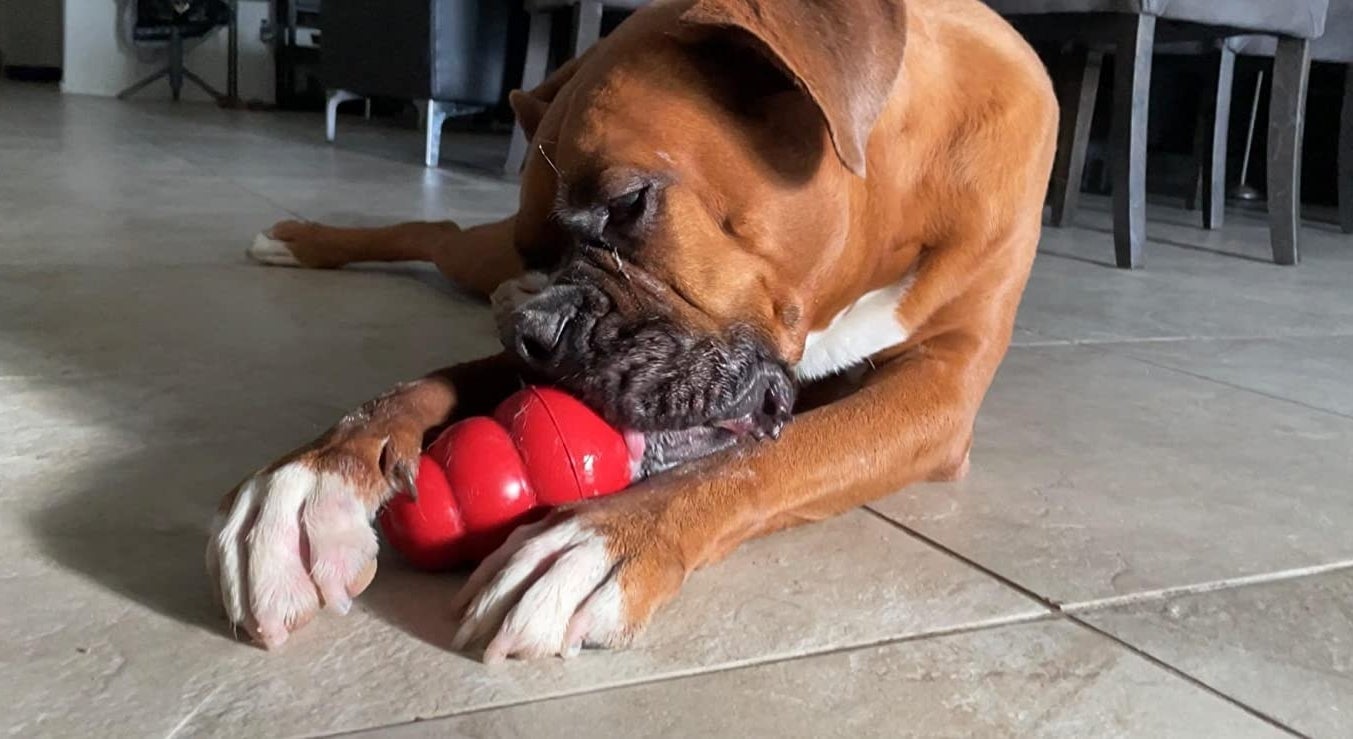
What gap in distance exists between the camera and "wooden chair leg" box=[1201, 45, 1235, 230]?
205 inches

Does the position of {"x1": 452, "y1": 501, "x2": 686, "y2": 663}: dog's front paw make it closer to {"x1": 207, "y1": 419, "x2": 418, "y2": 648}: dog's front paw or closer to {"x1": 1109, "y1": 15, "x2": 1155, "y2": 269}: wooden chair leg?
{"x1": 207, "y1": 419, "x2": 418, "y2": 648}: dog's front paw

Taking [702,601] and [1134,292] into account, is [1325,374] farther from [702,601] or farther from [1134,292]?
[702,601]

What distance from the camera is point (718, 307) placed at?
1476 mm

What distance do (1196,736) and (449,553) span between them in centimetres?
71

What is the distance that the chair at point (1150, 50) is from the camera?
3.86m

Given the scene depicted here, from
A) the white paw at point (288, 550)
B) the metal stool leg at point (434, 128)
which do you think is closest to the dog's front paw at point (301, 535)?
the white paw at point (288, 550)

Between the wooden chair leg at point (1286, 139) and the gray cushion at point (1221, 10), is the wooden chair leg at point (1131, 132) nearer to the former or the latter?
the gray cushion at point (1221, 10)

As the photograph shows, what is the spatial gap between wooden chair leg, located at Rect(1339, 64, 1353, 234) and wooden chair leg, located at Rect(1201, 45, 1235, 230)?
61cm

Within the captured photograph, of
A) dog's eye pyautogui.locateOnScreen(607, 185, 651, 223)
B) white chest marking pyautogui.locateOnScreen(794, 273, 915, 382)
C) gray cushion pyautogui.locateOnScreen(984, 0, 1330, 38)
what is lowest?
white chest marking pyautogui.locateOnScreen(794, 273, 915, 382)

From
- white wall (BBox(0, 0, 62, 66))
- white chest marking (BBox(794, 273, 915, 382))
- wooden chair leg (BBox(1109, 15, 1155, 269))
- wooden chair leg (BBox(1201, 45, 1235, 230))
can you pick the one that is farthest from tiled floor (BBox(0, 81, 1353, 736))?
white wall (BBox(0, 0, 62, 66))

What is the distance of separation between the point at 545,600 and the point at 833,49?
2.25ft

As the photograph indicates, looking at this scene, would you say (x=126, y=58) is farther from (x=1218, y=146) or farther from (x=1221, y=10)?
(x=1221, y=10)

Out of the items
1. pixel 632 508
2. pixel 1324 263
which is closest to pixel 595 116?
pixel 632 508

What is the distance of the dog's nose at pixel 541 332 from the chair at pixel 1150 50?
2.93 m
